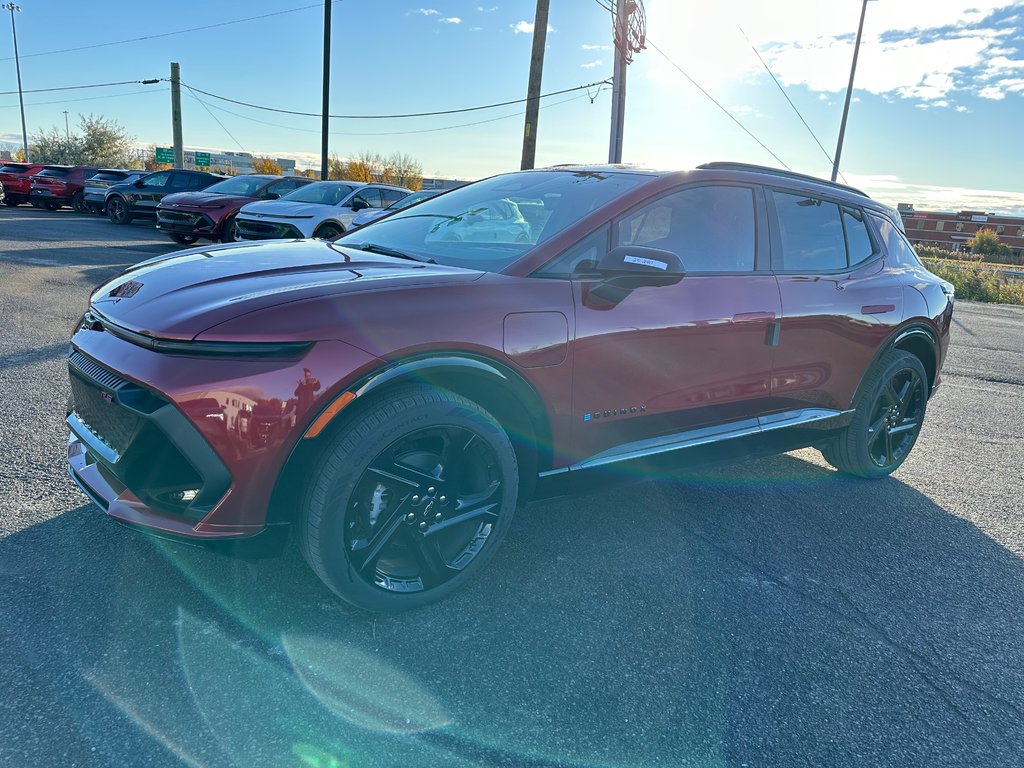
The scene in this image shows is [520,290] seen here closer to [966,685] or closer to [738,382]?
[738,382]

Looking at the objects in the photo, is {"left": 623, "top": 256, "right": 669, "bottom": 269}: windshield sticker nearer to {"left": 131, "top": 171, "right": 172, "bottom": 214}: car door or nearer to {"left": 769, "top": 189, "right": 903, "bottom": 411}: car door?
{"left": 769, "top": 189, "right": 903, "bottom": 411}: car door

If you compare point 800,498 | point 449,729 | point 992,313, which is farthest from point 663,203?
point 992,313

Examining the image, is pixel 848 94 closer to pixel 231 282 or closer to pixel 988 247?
pixel 231 282

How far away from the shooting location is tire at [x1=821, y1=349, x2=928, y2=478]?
402cm

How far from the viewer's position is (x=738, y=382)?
10.7ft

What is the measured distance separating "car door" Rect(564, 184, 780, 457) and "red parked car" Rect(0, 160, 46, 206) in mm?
26511

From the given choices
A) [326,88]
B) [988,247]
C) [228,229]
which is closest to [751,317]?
[228,229]

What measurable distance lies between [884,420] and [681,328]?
1.98m

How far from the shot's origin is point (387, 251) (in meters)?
3.13

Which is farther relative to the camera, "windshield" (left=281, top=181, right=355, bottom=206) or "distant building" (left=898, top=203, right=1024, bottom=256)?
"distant building" (left=898, top=203, right=1024, bottom=256)

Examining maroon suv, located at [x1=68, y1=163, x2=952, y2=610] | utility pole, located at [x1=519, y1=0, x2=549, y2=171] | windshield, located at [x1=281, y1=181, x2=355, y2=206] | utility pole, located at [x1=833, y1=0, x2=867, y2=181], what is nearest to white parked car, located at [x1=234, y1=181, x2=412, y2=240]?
windshield, located at [x1=281, y1=181, x2=355, y2=206]

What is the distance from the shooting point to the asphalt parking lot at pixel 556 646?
1971mm

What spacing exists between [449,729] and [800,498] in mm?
2684

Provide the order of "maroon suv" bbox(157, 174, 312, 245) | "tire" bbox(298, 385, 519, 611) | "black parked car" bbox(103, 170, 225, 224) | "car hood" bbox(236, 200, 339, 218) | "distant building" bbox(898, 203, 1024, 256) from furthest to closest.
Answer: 1. "distant building" bbox(898, 203, 1024, 256)
2. "black parked car" bbox(103, 170, 225, 224)
3. "maroon suv" bbox(157, 174, 312, 245)
4. "car hood" bbox(236, 200, 339, 218)
5. "tire" bbox(298, 385, 519, 611)
